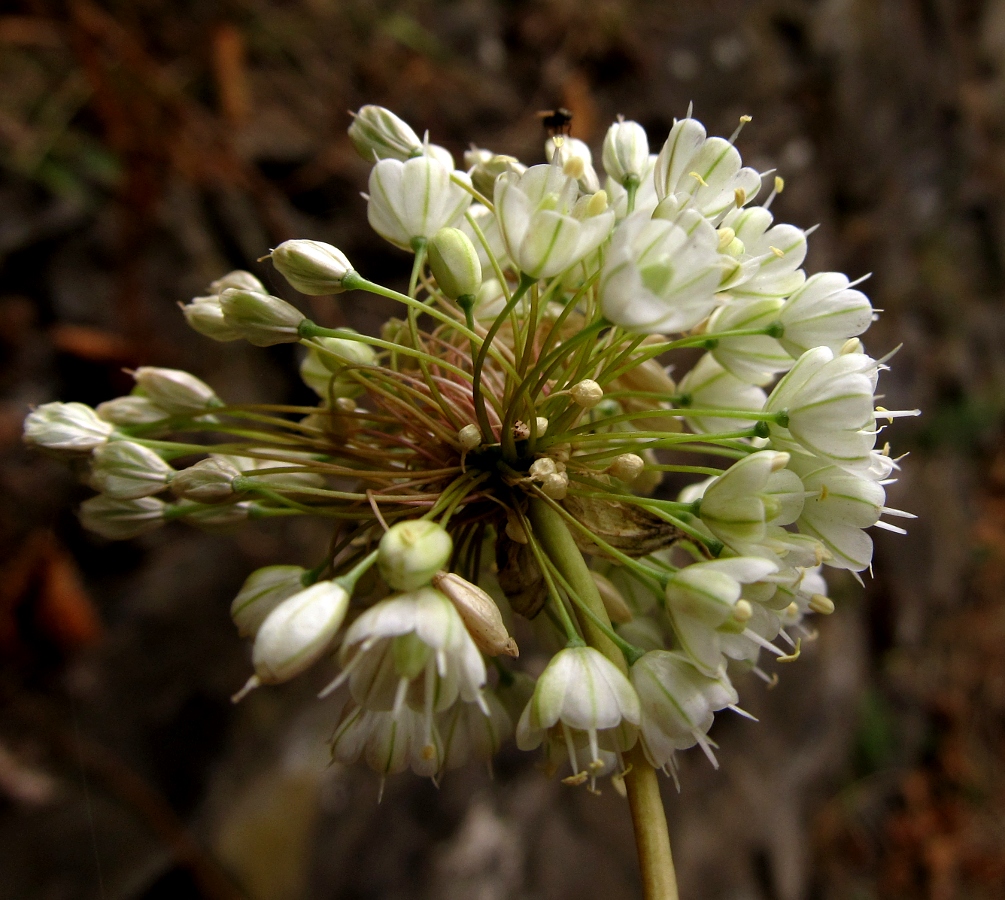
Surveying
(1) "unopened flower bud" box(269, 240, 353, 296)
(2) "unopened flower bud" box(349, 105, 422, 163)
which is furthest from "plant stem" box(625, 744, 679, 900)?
(2) "unopened flower bud" box(349, 105, 422, 163)

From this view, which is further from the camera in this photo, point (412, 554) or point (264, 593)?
point (264, 593)

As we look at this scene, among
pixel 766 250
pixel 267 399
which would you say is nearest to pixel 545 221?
pixel 766 250

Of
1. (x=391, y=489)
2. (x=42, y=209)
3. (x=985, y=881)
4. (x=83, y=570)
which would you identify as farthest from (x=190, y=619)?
(x=985, y=881)

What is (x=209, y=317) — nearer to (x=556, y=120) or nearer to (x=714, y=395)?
(x=556, y=120)

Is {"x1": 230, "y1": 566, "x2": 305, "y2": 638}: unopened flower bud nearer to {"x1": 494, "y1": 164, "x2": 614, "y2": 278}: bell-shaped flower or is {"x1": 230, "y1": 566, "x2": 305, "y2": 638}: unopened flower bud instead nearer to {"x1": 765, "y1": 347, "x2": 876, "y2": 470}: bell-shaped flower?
{"x1": 494, "y1": 164, "x2": 614, "y2": 278}: bell-shaped flower

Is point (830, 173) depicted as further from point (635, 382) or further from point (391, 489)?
point (391, 489)

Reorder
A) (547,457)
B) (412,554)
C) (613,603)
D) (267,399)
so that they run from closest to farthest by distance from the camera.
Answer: (412,554) < (547,457) < (613,603) < (267,399)

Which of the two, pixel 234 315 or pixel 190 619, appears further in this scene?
pixel 190 619
